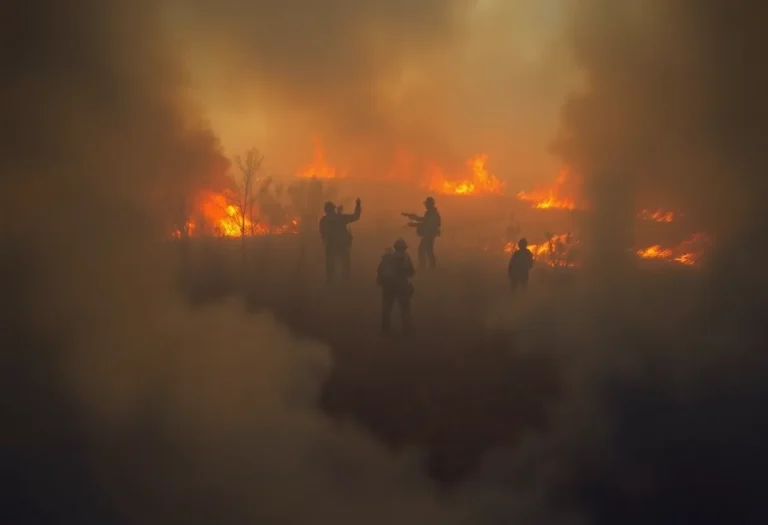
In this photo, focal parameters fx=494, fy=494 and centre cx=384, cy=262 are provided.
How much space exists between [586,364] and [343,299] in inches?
194

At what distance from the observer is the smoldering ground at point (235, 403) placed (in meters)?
5.54

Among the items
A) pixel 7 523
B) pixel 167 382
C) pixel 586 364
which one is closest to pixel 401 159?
pixel 586 364

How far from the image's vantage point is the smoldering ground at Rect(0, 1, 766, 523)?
5.54 meters

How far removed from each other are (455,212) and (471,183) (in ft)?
10.3

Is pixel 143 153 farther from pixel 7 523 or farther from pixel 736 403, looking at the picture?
pixel 736 403

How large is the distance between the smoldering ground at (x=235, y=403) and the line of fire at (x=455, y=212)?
22.2 ft

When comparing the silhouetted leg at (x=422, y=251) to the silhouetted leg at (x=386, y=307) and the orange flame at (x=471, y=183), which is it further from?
the orange flame at (x=471, y=183)

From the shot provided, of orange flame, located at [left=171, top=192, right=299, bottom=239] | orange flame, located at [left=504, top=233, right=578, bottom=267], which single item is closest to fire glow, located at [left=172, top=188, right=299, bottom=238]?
orange flame, located at [left=171, top=192, right=299, bottom=239]

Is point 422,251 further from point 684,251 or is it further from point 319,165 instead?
point 319,165

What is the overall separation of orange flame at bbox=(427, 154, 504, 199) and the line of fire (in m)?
0.06

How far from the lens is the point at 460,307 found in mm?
10867

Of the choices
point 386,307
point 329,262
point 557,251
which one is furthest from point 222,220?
point 386,307

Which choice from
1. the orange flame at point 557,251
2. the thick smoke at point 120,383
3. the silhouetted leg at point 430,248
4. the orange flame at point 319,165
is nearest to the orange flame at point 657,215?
the orange flame at point 557,251

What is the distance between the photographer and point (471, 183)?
29.0 m
